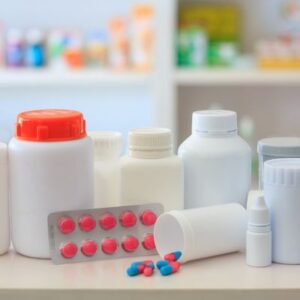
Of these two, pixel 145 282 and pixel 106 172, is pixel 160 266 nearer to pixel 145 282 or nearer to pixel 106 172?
pixel 145 282

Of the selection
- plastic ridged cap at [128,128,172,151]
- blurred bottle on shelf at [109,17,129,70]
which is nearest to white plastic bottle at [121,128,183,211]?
plastic ridged cap at [128,128,172,151]

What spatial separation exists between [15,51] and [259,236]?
158 centimetres

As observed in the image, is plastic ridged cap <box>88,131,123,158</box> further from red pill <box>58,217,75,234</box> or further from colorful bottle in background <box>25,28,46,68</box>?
colorful bottle in background <box>25,28,46,68</box>

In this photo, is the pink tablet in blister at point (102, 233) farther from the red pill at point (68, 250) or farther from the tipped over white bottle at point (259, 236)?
the tipped over white bottle at point (259, 236)

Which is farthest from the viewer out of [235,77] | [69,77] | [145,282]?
[69,77]

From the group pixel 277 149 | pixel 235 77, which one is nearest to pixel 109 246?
pixel 277 149

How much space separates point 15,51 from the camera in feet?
7.34

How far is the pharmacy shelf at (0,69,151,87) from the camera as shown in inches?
84.7

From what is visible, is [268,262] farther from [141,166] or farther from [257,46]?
[257,46]

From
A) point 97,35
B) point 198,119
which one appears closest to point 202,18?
point 97,35

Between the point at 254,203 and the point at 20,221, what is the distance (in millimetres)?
252

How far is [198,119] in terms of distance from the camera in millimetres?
896

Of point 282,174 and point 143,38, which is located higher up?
point 143,38

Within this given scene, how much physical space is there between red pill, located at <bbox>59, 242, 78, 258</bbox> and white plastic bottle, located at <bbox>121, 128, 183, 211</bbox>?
3.5 inches
